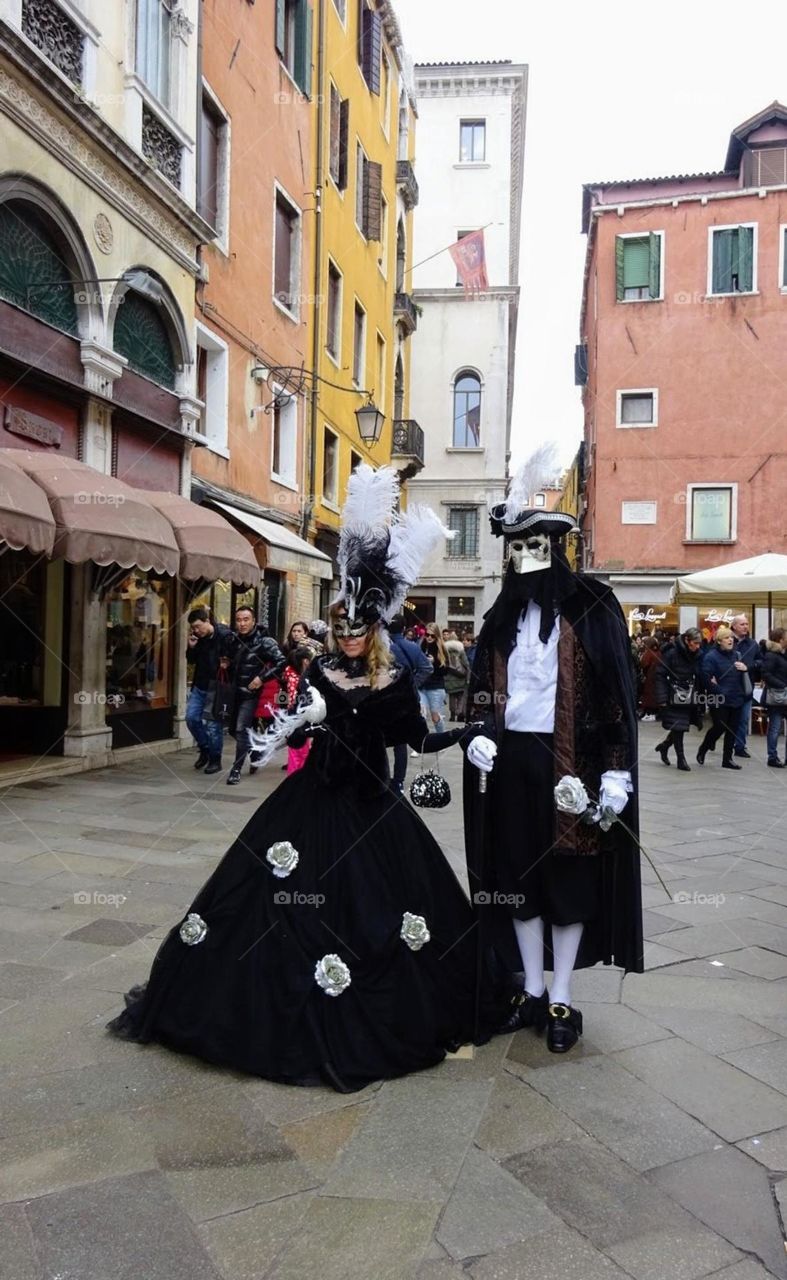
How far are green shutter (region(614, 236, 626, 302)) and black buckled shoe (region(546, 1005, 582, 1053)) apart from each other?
2477 centimetres

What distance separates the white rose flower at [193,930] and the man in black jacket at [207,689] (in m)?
6.33

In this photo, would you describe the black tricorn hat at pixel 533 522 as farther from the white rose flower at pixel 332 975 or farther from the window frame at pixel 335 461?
the window frame at pixel 335 461

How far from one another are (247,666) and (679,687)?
526 centimetres

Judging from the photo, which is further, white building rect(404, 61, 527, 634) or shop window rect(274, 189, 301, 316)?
white building rect(404, 61, 527, 634)

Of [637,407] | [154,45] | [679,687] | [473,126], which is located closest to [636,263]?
[637,407]

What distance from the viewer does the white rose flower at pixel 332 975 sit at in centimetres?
294

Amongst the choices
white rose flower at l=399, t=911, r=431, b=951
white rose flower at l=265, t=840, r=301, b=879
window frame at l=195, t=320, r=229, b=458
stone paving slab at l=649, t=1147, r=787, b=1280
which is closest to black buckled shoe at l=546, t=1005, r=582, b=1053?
white rose flower at l=399, t=911, r=431, b=951

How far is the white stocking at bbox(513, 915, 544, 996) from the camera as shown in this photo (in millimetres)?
3371

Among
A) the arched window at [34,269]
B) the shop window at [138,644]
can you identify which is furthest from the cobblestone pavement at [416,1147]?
the arched window at [34,269]

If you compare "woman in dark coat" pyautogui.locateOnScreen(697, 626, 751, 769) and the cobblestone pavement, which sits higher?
"woman in dark coat" pyautogui.locateOnScreen(697, 626, 751, 769)

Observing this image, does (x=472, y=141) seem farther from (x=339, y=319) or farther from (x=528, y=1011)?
(x=528, y=1011)

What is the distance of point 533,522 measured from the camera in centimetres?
328

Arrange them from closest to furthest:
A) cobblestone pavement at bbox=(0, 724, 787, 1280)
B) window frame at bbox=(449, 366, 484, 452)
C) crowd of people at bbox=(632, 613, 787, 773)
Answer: cobblestone pavement at bbox=(0, 724, 787, 1280) → crowd of people at bbox=(632, 613, 787, 773) → window frame at bbox=(449, 366, 484, 452)

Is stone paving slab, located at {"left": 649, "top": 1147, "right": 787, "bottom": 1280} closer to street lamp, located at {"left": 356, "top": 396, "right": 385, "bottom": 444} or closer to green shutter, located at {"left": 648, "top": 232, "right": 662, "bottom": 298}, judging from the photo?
street lamp, located at {"left": 356, "top": 396, "right": 385, "bottom": 444}
